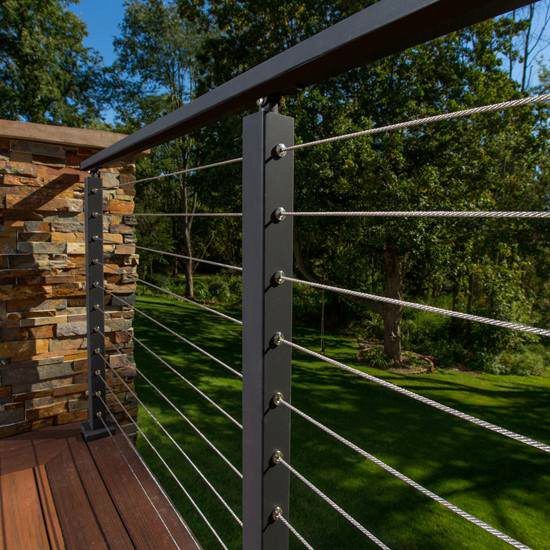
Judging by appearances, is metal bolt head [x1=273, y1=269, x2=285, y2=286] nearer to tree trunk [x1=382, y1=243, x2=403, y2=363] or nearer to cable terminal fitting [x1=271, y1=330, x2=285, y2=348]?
cable terminal fitting [x1=271, y1=330, x2=285, y2=348]

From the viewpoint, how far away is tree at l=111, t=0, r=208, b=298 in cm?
1425

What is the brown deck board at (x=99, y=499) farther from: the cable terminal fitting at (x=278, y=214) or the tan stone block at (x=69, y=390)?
the cable terminal fitting at (x=278, y=214)

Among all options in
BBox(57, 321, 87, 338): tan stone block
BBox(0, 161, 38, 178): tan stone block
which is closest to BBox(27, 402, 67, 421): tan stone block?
BBox(57, 321, 87, 338): tan stone block

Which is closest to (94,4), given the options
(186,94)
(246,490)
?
(186,94)

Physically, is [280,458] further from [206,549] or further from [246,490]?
[206,549]

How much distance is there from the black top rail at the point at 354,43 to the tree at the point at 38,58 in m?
13.4

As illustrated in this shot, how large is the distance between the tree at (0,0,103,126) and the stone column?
11549 mm

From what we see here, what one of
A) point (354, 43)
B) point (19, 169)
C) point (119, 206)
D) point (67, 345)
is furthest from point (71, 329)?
point (354, 43)

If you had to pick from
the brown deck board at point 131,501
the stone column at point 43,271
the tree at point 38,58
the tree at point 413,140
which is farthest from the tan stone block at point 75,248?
the tree at point 38,58

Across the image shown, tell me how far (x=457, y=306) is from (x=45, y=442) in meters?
10.5

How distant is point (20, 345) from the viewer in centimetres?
248

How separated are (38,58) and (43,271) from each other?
40.5 ft

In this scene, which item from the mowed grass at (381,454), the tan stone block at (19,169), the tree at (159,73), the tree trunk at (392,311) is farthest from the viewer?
the tree at (159,73)

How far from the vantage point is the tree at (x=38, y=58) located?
38.9 feet
